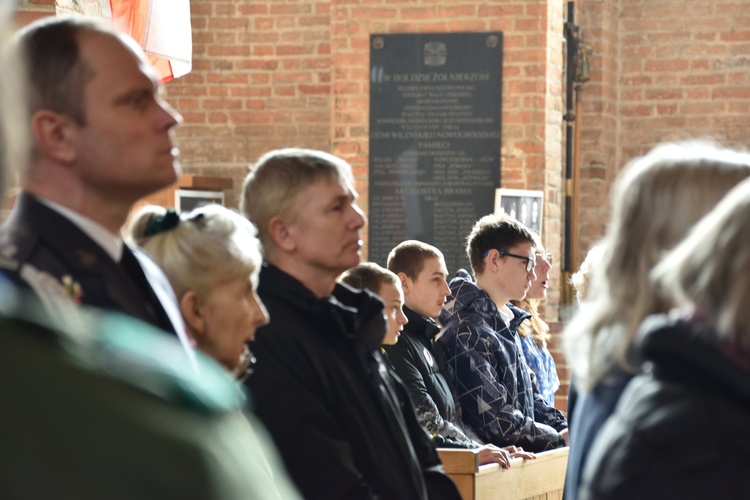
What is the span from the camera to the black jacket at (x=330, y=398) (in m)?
2.33

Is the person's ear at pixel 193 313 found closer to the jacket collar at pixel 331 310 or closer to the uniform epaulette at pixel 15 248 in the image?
the jacket collar at pixel 331 310

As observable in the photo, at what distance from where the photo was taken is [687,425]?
1349 millimetres

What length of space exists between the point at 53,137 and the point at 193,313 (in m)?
0.57

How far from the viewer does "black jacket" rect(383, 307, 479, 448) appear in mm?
4191

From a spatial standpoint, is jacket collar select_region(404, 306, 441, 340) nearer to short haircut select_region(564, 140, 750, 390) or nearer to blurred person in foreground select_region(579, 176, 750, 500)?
short haircut select_region(564, 140, 750, 390)

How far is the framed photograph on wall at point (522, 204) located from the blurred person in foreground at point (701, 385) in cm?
567

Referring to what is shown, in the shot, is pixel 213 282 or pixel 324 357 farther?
pixel 324 357

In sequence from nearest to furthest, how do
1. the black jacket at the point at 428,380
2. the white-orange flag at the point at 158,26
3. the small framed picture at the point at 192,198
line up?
the black jacket at the point at 428,380 → the white-orange flag at the point at 158,26 → the small framed picture at the point at 192,198

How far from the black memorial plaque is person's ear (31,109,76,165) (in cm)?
569

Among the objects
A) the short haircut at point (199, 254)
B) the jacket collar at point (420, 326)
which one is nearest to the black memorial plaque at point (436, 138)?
the jacket collar at point (420, 326)

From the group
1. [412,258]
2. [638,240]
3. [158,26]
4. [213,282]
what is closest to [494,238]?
[412,258]

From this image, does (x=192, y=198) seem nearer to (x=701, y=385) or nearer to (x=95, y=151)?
(x=95, y=151)

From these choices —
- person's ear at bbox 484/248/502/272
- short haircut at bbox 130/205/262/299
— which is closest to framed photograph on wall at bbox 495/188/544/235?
person's ear at bbox 484/248/502/272

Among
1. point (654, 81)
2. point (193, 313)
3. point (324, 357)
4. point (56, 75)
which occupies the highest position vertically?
point (654, 81)
